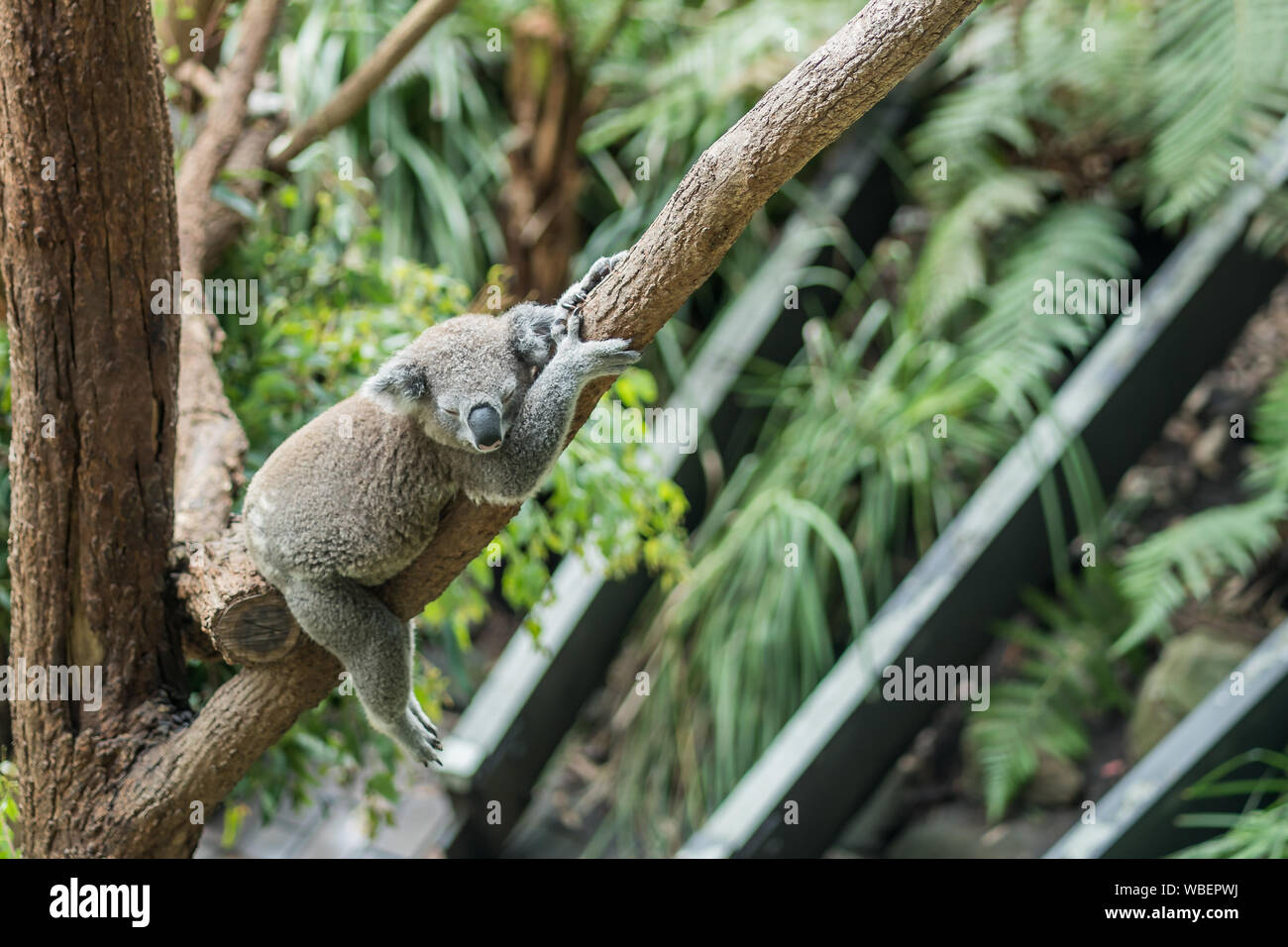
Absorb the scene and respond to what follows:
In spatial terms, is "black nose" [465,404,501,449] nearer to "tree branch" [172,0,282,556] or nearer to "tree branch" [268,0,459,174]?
"tree branch" [172,0,282,556]

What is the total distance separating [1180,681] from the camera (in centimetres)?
363

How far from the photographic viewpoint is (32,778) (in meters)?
2.34

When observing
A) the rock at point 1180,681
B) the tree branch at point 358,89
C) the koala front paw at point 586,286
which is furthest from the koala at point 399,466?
the rock at point 1180,681

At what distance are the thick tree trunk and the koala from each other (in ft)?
1.06

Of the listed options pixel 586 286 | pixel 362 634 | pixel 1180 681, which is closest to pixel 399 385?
pixel 586 286

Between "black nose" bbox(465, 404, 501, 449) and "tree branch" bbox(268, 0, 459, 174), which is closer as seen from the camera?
"black nose" bbox(465, 404, 501, 449)

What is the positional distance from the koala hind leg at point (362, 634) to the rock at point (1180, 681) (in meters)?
2.67

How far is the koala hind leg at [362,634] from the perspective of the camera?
2068mm

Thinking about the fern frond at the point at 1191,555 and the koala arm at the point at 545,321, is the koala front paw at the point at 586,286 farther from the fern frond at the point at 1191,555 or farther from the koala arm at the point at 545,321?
the fern frond at the point at 1191,555

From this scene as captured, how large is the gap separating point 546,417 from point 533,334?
19cm

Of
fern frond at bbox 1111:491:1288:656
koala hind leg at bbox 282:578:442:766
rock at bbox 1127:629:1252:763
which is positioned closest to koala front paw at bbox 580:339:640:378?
koala hind leg at bbox 282:578:442:766

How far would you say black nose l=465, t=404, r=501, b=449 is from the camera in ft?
5.97

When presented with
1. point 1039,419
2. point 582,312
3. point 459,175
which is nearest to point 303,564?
point 582,312

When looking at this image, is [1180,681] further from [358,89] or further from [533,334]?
[358,89]
